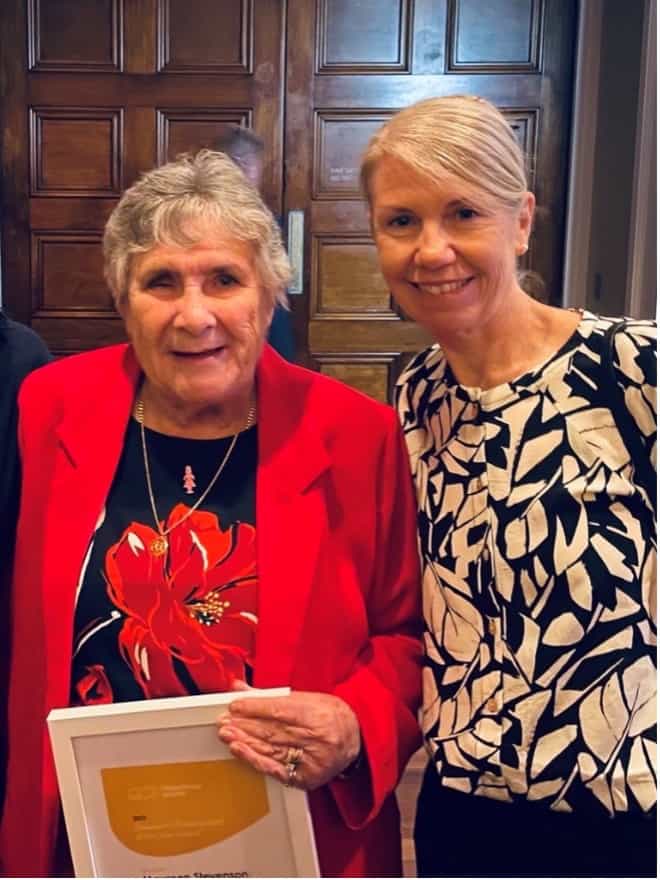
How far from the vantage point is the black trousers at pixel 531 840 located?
115 centimetres

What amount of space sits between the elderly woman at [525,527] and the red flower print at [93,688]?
16.6 inches

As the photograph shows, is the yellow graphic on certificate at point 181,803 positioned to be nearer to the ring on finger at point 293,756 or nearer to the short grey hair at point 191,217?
the ring on finger at point 293,756

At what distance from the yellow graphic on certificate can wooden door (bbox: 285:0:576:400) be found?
3.38 meters

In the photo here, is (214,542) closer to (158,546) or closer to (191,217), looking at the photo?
(158,546)

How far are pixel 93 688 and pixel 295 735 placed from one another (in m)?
0.27

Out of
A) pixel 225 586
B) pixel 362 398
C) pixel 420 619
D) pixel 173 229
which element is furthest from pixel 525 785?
pixel 173 229

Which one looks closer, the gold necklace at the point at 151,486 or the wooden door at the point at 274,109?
the gold necklace at the point at 151,486

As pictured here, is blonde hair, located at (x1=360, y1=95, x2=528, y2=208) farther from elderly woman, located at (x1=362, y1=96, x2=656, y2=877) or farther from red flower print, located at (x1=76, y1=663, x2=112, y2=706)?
red flower print, located at (x1=76, y1=663, x2=112, y2=706)

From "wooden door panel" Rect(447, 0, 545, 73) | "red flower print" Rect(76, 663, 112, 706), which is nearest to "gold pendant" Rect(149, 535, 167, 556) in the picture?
"red flower print" Rect(76, 663, 112, 706)

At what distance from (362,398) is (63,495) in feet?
1.42

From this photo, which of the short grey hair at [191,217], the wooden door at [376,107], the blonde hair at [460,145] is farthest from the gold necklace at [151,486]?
the wooden door at [376,107]

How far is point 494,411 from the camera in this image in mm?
1184

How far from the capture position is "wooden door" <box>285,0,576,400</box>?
419 centimetres

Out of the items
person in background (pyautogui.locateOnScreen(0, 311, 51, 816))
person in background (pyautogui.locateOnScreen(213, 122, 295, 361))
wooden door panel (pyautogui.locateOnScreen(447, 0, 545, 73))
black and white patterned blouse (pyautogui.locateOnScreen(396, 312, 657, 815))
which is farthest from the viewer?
wooden door panel (pyautogui.locateOnScreen(447, 0, 545, 73))
